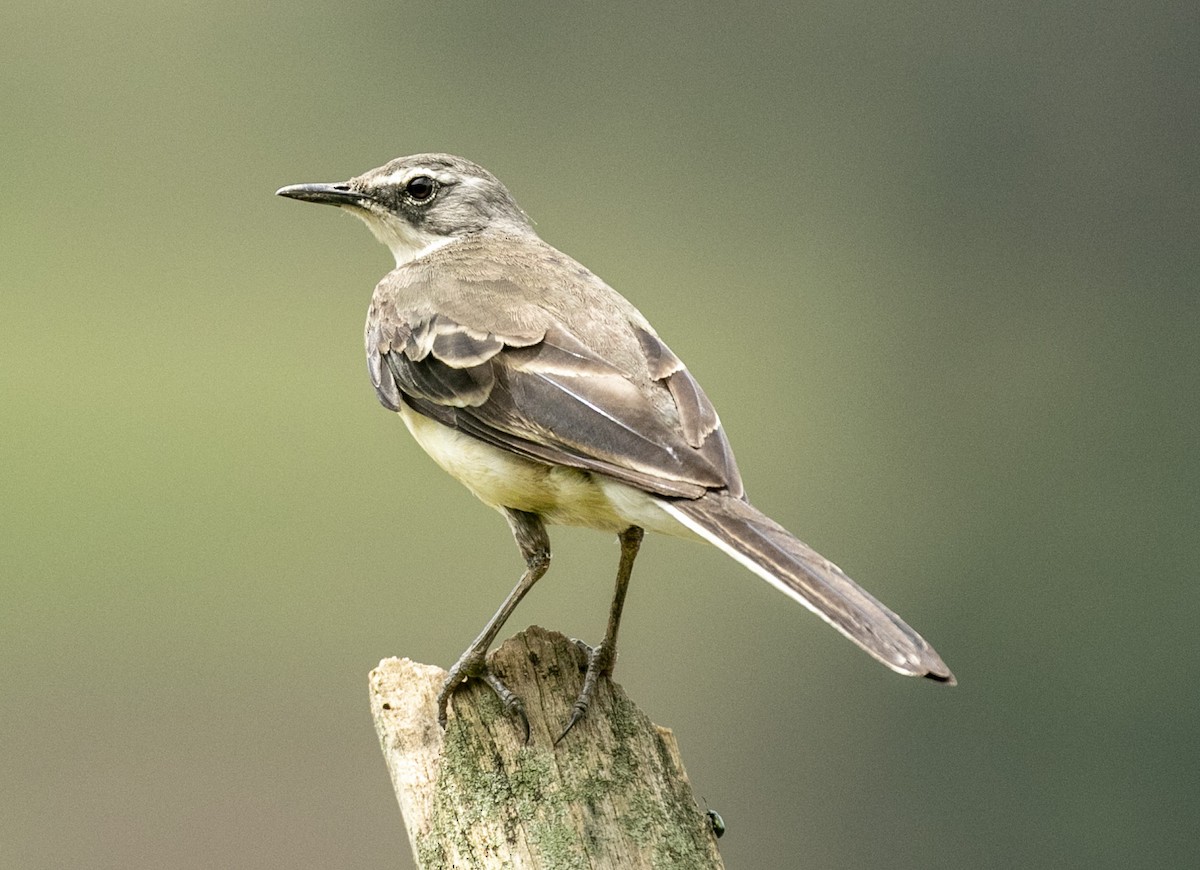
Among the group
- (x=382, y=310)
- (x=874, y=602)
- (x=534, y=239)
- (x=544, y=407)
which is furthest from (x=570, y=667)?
(x=534, y=239)

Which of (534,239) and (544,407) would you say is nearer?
(544,407)

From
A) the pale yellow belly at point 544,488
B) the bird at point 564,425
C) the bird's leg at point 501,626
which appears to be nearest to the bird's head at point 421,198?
the bird at point 564,425

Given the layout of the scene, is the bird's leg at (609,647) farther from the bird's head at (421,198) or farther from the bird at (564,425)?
the bird's head at (421,198)

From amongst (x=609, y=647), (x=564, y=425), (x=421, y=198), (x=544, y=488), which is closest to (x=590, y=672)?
(x=609, y=647)

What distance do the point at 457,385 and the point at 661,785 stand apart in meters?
1.10

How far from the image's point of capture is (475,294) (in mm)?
3635

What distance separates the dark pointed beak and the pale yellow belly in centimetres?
99

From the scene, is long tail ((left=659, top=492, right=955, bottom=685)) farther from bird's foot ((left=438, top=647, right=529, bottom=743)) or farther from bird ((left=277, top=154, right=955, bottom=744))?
bird's foot ((left=438, top=647, right=529, bottom=743))

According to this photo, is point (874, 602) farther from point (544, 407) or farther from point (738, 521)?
point (544, 407)

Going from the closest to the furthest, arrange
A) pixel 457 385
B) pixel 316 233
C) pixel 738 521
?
pixel 738 521
pixel 457 385
pixel 316 233

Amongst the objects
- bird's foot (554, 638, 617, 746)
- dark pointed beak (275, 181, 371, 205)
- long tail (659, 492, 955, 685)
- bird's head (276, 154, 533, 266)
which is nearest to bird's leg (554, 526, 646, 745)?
bird's foot (554, 638, 617, 746)

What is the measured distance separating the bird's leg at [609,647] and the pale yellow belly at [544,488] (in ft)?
0.19

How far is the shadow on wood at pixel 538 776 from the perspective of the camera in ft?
9.05

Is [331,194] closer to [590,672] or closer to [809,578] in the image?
[590,672]
